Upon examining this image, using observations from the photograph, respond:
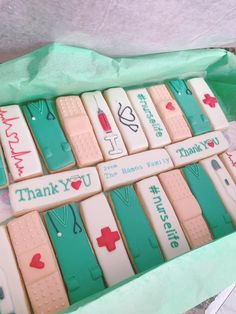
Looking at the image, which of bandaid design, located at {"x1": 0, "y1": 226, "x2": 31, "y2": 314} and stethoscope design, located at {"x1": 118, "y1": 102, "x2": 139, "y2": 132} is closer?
bandaid design, located at {"x1": 0, "y1": 226, "x2": 31, "y2": 314}

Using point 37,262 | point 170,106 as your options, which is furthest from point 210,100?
Answer: point 37,262

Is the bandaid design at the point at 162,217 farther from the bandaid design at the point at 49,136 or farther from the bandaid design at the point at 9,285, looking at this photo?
the bandaid design at the point at 9,285

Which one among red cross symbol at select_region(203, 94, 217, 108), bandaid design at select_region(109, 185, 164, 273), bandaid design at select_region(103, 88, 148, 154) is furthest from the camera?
red cross symbol at select_region(203, 94, 217, 108)

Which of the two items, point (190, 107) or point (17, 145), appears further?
point (190, 107)

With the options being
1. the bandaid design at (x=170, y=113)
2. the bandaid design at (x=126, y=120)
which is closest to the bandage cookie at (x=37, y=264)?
the bandaid design at (x=126, y=120)

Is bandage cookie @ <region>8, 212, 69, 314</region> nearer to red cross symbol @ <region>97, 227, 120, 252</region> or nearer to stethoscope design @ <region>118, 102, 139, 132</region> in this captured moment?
red cross symbol @ <region>97, 227, 120, 252</region>

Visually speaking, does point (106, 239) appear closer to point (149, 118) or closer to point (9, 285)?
point (9, 285)

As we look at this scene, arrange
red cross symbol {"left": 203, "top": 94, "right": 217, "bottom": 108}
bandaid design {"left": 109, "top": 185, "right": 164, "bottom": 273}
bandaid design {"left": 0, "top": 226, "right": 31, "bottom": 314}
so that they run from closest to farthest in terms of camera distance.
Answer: bandaid design {"left": 0, "top": 226, "right": 31, "bottom": 314}
bandaid design {"left": 109, "top": 185, "right": 164, "bottom": 273}
red cross symbol {"left": 203, "top": 94, "right": 217, "bottom": 108}

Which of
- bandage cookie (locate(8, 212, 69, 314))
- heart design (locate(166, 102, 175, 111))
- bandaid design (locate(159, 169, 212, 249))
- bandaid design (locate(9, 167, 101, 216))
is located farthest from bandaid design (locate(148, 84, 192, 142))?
bandage cookie (locate(8, 212, 69, 314))
